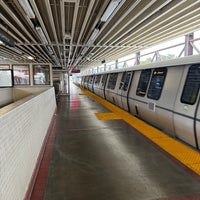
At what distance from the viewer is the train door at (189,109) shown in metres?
3.38

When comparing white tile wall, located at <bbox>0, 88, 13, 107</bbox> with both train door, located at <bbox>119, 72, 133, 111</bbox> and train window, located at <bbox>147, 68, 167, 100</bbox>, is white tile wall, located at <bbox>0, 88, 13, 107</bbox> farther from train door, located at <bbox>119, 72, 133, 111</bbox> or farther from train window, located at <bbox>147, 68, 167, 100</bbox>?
train window, located at <bbox>147, 68, 167, 100</bbox>

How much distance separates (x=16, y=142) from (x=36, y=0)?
424cm

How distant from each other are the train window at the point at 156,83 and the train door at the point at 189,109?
0.83 meters

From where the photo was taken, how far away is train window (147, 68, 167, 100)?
4727mm

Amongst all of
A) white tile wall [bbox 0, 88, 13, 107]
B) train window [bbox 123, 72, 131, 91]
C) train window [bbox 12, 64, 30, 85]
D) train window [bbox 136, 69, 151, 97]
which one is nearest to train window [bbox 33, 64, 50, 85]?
train window [bbox 12, 64, 30, 85]

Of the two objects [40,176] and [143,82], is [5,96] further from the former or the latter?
[40,176]

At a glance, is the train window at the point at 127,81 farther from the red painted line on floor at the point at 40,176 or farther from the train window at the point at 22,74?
the train window at the point at 22,74

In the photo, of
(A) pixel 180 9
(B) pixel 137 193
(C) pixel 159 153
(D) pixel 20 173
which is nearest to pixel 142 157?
(C) pixel 159 153

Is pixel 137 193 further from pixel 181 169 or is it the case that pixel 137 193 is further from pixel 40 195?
pixel 40 195

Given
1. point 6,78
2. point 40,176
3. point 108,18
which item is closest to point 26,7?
point 108,18

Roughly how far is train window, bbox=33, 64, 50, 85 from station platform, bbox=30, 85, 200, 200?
5.45m

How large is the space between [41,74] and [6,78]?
168 cm

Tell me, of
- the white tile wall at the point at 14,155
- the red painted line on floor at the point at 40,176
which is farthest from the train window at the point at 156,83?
the white tile wall at the point at 14,155

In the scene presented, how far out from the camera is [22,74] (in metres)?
9.17
